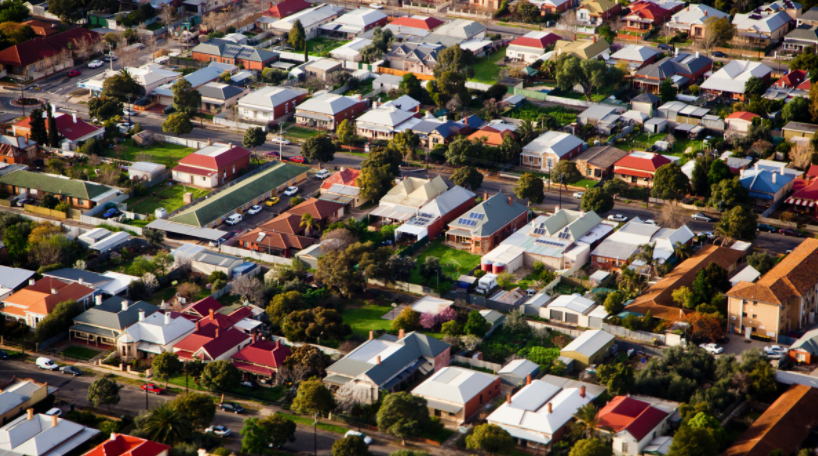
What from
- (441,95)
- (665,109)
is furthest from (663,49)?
(441,95)

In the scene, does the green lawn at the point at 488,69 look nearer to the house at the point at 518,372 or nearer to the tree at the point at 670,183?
the tree at the point at 670,183

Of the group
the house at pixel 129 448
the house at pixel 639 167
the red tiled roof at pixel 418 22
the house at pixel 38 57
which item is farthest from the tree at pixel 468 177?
the house at pixel 38 57

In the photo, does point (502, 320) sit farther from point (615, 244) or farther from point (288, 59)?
point (288, 59)

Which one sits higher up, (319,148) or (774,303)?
(774,303)

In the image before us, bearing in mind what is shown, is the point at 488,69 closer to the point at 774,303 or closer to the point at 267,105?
the point at 267,105

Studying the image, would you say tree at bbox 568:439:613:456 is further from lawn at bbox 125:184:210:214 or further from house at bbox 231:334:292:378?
lawn at bbox 125:184:210:214

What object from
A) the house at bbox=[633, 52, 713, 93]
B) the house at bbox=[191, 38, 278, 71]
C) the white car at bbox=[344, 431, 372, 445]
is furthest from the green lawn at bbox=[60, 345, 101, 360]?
the house at bbox=[633, 52, 713, 93]

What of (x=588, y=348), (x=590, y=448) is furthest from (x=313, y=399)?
(x=588, y=348)
